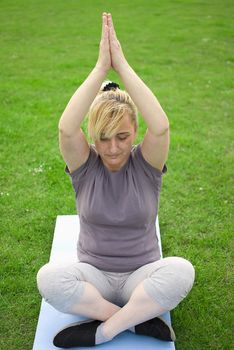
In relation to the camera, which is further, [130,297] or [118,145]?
[130,297]

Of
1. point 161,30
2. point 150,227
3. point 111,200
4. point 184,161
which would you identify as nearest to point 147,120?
point 111,200

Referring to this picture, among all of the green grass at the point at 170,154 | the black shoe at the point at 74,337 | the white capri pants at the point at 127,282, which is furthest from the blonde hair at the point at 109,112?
the green grass at the point at 170,154

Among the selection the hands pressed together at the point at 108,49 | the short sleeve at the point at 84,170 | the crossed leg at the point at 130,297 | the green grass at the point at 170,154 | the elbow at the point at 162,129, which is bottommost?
the green grass at the point at 170,154

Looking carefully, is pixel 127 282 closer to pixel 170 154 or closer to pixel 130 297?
pixel 130 297

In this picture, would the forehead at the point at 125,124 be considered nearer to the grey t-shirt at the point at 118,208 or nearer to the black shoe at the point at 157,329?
the grey t-shirt at the point at 118,208

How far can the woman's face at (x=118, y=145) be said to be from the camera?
9.20ft

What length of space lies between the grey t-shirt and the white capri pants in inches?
4.0

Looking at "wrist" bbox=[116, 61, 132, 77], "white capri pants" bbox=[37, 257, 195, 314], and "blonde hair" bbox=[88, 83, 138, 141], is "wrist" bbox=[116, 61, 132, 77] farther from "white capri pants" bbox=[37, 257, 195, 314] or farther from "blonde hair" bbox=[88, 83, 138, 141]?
"white capri pants" bbox=[37, 257, 195, 314]

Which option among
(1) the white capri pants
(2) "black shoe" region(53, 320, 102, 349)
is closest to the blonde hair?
(1) the white capri pants

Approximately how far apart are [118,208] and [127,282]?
521 mm

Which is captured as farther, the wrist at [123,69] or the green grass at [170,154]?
the green grass at [170,154]

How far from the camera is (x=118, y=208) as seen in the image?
292 centimetres

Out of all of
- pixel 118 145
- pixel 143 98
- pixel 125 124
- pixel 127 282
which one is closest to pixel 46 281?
pixel 127 282

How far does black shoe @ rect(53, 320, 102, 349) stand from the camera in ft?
9.32
